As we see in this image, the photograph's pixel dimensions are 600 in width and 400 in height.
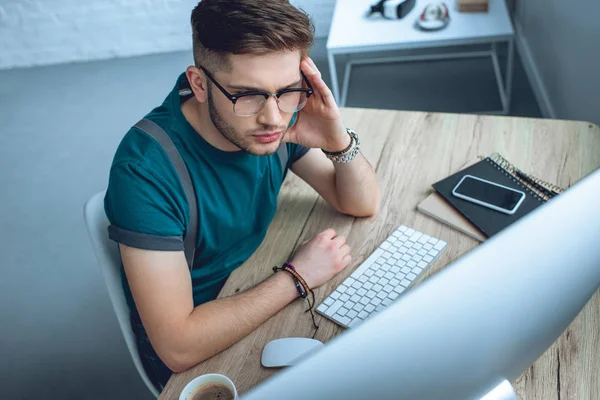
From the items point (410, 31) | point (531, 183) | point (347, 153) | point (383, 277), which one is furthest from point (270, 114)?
point (410, 31)

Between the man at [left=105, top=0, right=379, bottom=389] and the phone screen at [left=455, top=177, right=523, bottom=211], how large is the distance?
0.68 feet

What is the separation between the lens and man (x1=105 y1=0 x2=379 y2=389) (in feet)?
3.41

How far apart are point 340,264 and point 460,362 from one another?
600mm

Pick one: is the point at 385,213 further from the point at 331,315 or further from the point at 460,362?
the point at 460,362

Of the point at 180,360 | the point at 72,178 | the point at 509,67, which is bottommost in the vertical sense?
the point at 72,178

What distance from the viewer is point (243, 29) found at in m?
1.04

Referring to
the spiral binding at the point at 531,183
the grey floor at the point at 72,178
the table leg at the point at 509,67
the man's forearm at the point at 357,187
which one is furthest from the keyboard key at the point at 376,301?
the table leg at the point at 509,67

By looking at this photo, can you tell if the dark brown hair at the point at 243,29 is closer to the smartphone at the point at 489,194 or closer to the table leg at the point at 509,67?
the smartphone at the point at 489,194

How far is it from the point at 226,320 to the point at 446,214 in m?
0.54

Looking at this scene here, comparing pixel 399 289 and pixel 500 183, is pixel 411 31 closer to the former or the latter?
pixel 500 183

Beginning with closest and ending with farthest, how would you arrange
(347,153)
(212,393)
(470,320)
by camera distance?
(470,320), (212,393), (347,153)

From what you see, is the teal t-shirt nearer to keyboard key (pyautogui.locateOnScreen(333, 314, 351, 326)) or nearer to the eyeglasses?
the eyeglasses

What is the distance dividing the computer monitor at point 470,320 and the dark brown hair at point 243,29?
25.5 inches

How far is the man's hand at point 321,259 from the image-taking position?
3.68 ft
